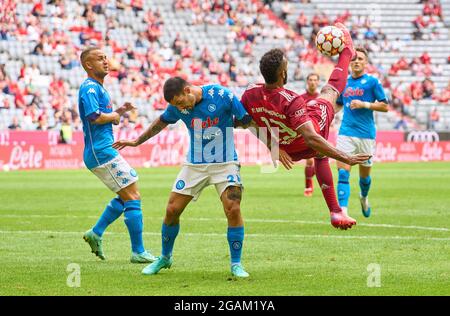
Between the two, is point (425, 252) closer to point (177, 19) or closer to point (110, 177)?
point (110, 177)

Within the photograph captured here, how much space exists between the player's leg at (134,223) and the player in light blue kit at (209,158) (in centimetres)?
88

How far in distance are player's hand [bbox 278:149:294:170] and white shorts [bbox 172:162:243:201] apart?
51cm

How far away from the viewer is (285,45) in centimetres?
4481

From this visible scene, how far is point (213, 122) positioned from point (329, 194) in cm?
193

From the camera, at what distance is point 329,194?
1050 centimetres

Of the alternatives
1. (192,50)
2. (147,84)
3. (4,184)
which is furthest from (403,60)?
(4,184)

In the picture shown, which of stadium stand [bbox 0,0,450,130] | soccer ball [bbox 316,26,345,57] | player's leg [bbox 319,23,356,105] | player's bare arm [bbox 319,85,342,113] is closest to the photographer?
player's bare arm [bbox 319,85,342,113]

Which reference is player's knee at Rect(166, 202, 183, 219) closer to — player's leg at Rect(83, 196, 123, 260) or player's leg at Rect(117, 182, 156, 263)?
player's leg at Rect(117, 182, 156, 263)

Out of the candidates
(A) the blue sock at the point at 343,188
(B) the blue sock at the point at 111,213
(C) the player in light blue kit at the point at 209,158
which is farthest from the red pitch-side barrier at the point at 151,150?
(C) the player in light blue kit at the point at 209,158

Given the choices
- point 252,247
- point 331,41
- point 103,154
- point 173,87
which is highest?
point 331,41

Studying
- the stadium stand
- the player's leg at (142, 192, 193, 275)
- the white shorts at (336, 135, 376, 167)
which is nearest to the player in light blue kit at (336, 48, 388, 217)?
the white shorts at (336, 135, 376, 167)

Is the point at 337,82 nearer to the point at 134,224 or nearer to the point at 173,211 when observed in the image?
the point at 173,211

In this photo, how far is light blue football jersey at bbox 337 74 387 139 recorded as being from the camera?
1573 centimetres
